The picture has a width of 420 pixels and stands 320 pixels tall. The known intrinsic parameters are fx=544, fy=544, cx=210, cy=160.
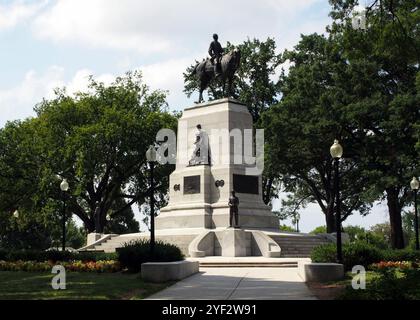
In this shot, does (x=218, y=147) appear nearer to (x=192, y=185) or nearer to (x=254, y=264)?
(x=192, y=185)

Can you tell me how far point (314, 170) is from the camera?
52969 mm

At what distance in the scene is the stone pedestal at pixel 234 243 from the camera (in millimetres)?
28188

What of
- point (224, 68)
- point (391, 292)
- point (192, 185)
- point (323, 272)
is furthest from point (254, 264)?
point (224, 68)

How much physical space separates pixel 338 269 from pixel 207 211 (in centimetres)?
1602

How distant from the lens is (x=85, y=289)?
48.8ft

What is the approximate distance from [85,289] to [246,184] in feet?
65.3

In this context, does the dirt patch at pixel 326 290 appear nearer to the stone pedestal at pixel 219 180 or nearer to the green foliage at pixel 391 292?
the green foliage at pixel 391 292

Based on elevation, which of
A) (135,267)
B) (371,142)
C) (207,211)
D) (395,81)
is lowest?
(135,267)

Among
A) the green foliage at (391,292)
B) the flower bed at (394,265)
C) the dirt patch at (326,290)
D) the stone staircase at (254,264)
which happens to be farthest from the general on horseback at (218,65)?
the green foliage at (391,292)

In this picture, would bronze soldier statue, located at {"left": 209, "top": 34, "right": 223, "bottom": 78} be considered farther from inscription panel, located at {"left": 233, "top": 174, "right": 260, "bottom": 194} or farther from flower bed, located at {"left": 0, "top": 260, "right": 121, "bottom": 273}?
flower bed, located at {"left": 0, "top": 260, "right": 121, "bottom": 273}

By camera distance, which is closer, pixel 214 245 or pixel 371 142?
pixel 214 245

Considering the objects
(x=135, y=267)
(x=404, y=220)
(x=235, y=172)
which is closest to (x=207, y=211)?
(x=235, y=172)

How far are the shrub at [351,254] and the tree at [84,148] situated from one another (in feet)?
98.3

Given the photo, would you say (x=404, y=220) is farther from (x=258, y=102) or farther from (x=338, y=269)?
(x=338, y=269)
